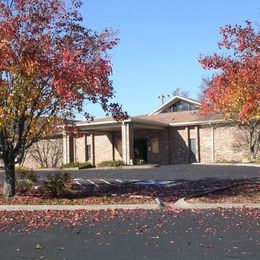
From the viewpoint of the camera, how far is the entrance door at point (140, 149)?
4197 cm

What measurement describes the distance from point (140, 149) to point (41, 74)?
2802cm

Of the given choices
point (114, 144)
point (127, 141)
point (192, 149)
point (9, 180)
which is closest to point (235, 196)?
point (9, 180)

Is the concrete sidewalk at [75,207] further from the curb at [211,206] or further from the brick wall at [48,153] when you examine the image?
the brick wall at [48,153]

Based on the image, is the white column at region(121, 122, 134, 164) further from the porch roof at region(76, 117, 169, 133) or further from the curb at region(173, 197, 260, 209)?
the curb at region(173, 197, 260, 209)

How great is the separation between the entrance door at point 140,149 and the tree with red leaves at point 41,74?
25.2 metres

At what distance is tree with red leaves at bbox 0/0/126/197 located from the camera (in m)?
14.4

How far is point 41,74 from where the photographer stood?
579 inches

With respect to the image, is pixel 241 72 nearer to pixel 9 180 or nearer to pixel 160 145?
pixel 9 180

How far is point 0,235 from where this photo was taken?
1020 centimetres

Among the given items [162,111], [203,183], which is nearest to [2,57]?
[203,183]

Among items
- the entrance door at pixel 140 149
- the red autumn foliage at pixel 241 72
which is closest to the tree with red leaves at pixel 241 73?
the red autumn foliage at pixel 241 72

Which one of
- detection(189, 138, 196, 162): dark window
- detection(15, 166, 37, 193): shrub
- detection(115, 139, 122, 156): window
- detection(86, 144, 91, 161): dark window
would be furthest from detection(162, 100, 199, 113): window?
detection(15, 166, 37, 193): shrub

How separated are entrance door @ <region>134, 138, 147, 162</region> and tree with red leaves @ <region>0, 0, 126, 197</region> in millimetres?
25230

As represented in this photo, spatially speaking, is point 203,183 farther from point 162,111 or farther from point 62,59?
point 162,111
